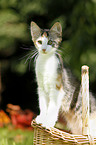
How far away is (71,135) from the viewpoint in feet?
2.28

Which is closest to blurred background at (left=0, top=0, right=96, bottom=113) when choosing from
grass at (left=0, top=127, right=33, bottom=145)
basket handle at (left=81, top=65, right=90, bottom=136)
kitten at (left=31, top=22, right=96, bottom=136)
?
grass at (left=0, top=127, right=33, bottom=145)

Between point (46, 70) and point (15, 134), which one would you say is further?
point (15, 134)

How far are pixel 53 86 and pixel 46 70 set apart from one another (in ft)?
0.23

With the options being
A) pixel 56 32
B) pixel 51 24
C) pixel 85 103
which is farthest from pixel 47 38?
pixel 51 24

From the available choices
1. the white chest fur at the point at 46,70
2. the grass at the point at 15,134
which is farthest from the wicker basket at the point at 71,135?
the grass at the point at 15,134

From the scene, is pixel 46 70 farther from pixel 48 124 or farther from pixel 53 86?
pixel 48 124

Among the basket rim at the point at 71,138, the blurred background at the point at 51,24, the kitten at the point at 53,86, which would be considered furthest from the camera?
the blurred background at the point at 51,24

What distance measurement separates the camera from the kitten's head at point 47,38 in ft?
2.75

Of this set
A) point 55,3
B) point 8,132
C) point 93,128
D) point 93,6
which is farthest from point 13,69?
point 93,128

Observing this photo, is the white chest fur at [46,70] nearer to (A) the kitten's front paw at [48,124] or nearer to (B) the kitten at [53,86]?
(B) the kitten at [53,86]

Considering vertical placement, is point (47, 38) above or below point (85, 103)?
above

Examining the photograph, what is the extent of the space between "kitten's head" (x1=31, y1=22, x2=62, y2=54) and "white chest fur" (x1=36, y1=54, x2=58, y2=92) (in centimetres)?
4

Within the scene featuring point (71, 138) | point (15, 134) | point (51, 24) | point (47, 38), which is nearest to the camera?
point (71, 138)

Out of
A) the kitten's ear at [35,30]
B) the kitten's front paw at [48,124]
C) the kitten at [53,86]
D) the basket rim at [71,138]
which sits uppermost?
the kitten's ear at [35,30]
